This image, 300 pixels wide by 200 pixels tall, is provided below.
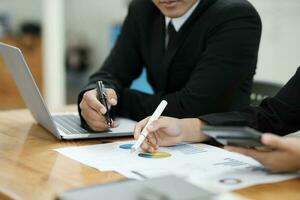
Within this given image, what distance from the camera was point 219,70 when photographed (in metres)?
1.42

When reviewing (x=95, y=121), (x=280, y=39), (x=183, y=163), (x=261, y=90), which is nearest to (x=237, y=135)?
(x=183, y=163)

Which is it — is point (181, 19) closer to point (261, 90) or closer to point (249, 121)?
point (261, 90)

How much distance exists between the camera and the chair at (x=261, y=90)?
1.67 metres

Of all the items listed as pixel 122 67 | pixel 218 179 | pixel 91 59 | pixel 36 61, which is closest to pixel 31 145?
pixel 218 179

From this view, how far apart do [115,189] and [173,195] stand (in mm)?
109

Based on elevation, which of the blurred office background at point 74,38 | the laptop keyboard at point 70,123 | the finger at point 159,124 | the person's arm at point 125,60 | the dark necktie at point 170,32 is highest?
the dark necktie at point 170,32

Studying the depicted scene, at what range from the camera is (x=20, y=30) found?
13.9 feet

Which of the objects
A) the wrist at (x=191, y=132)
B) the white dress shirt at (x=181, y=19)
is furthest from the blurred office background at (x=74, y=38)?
the wrist at (x=191, y=132)

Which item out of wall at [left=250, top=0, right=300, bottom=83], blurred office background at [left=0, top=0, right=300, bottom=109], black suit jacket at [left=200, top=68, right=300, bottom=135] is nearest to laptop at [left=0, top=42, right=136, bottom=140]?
black suit jacket at [left=200, top=68, right=300, bottom=135]

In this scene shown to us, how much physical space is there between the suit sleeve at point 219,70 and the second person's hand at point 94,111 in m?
0.19

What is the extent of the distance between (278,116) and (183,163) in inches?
12.1

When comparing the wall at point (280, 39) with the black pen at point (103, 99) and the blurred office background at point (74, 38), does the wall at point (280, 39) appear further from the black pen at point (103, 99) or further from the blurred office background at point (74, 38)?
the black pen at point (103, 99)

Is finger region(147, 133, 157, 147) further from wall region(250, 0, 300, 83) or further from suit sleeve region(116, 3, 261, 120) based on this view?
wall region(250, 0, 300, 83)

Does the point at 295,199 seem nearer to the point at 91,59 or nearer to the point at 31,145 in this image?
the point at 31,145
